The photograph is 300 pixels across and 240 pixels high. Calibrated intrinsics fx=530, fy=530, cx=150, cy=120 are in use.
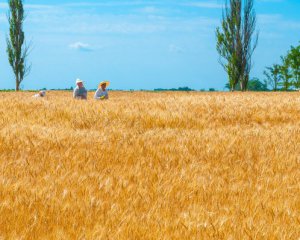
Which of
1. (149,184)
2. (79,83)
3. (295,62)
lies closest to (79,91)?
(79,83)

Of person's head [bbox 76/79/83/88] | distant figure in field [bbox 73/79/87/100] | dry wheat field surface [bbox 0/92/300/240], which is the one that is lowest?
dry wheat field surface [bbox 0/92/300/240]

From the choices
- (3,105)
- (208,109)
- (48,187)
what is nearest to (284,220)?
(48,187)

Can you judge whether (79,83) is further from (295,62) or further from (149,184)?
(295,62)

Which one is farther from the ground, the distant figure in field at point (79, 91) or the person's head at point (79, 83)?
the person's head at point (79, 83)

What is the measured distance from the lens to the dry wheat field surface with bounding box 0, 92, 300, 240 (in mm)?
2664

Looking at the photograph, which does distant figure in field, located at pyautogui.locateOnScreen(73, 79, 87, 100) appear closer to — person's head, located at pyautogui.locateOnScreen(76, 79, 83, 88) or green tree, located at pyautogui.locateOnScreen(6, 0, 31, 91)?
person's head, located at pyautogui.locateOnScreen(76, 79, 83, 88)

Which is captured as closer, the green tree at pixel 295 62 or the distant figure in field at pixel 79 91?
the distant figure in field at pixel 79 91

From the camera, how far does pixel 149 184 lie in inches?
147

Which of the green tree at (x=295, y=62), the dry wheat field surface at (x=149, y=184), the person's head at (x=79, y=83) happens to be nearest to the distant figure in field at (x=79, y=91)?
the person's head at (x=79, y=83)

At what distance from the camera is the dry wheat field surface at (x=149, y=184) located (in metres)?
2.66

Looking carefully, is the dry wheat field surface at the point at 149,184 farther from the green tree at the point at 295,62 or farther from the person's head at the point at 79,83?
the green tree at the point at 295,62

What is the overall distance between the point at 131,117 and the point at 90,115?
689 mm

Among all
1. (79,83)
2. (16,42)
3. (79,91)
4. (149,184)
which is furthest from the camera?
(16,42)

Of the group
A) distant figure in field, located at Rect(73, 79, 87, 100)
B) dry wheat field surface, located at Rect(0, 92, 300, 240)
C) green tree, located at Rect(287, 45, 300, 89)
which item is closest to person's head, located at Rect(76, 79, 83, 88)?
distant figure in field, located at Rect(73, 79, 87, 100)
